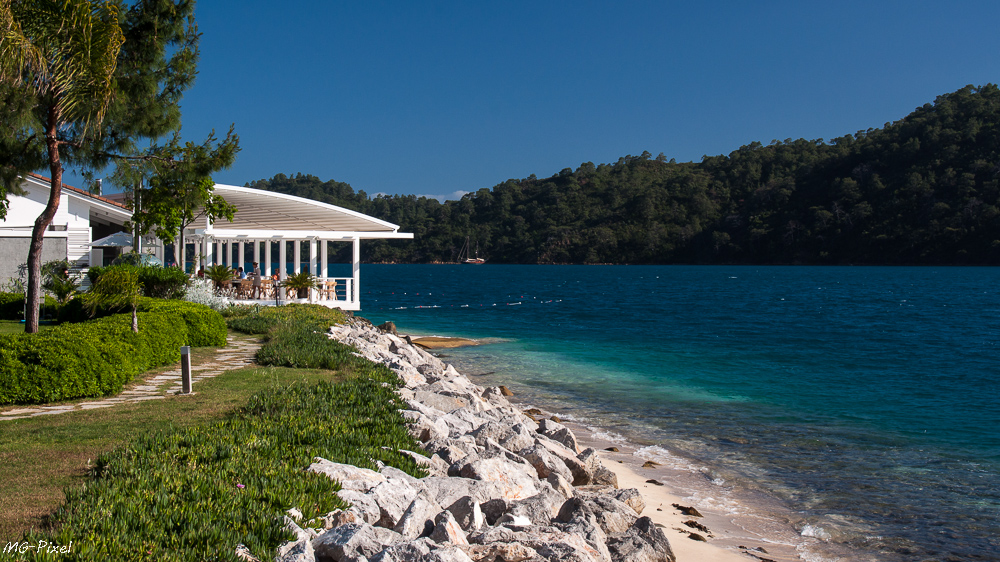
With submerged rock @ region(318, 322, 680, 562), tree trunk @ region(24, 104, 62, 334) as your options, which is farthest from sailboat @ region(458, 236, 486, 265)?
submerged rock @ region(318, 322, 680, 562)

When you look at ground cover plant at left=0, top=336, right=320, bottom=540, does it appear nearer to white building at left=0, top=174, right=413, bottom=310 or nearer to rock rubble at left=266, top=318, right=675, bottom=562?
rock rubble at left=266, top=318, right=675, bottom=562

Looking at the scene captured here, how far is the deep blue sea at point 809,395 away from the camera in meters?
8.74

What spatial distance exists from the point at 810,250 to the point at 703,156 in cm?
4570

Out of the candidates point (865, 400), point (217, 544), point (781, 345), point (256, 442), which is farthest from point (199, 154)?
point (781, 345)

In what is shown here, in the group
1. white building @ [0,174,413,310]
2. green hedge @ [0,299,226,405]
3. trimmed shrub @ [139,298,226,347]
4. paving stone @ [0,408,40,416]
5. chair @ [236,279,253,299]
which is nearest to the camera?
paving stone @ [0,408,40,416]

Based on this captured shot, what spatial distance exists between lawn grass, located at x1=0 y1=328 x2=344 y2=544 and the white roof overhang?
14.6m

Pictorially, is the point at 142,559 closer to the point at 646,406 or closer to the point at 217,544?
the point at 217,544

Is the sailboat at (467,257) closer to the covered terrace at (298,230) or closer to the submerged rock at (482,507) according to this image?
the covered terrace at (298,230)

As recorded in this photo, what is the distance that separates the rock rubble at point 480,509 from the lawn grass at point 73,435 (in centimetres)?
178

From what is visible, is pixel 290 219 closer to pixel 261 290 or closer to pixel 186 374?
pixel 261 290

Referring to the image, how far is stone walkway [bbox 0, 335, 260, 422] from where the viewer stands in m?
7.81

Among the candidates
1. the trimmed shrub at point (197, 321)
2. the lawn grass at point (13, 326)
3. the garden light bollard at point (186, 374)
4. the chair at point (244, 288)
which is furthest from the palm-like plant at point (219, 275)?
the garden light bollard at point (186, 374)

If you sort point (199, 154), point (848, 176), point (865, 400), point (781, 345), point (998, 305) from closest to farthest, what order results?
point (199, 154), point (865, 400), point (781, 345), point (998, 305), point (848, 176)

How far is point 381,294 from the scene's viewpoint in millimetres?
60156
